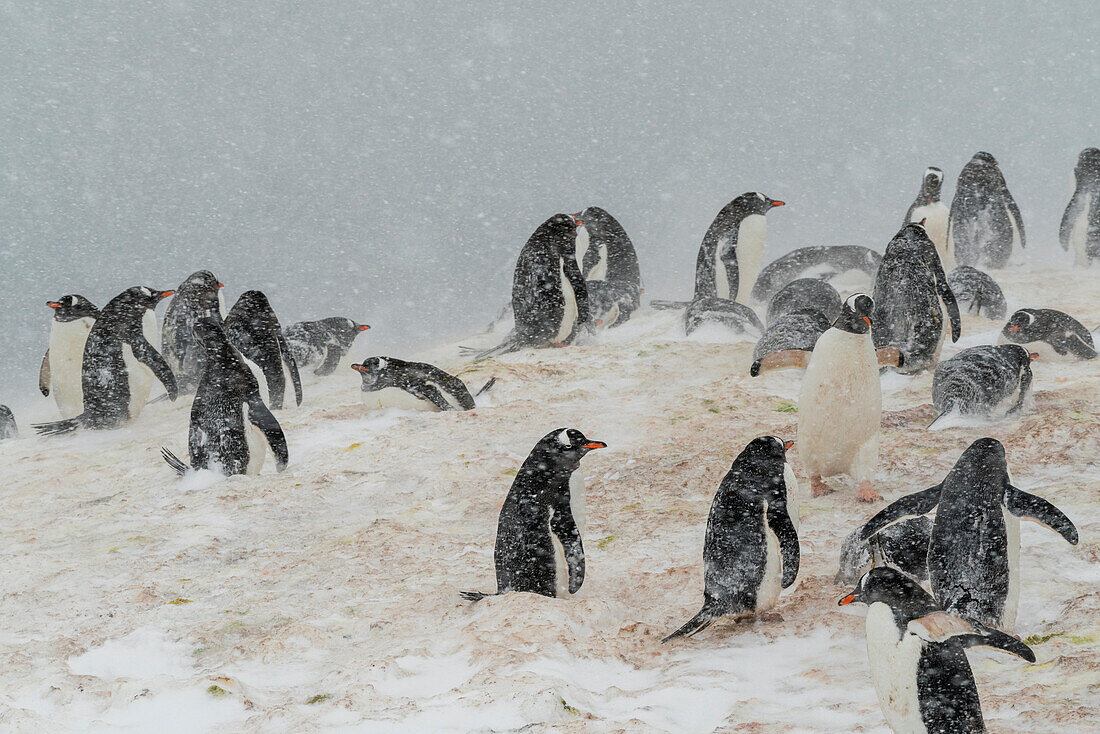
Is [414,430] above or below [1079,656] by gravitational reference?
above

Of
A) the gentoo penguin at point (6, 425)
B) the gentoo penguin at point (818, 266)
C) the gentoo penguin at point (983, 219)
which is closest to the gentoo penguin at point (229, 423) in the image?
the gentoo penguin at point (6, 425)

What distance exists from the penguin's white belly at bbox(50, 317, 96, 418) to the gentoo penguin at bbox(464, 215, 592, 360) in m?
3.22

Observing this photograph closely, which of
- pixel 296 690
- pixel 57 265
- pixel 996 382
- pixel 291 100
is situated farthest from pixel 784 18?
pixel 296 690

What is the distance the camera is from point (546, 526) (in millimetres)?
3295

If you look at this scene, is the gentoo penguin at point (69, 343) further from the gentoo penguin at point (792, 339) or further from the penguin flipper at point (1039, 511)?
the penguin flipper at point (1039, 511)

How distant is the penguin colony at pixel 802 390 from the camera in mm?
2711

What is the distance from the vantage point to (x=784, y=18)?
158 feet

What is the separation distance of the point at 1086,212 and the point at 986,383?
19.4 ft

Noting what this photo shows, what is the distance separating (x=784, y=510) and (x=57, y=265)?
43.9 meters

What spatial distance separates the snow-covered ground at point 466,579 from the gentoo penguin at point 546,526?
0.10m

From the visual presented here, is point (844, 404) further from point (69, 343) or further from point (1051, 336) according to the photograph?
point (69, 343)

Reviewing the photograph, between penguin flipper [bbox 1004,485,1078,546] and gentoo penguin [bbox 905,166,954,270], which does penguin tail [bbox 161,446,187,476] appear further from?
gentoo penguin [bbox 905,166,954,270]

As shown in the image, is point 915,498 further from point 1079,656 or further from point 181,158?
point 181,158

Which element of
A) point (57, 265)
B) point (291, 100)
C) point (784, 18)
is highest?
point (784, 18)
